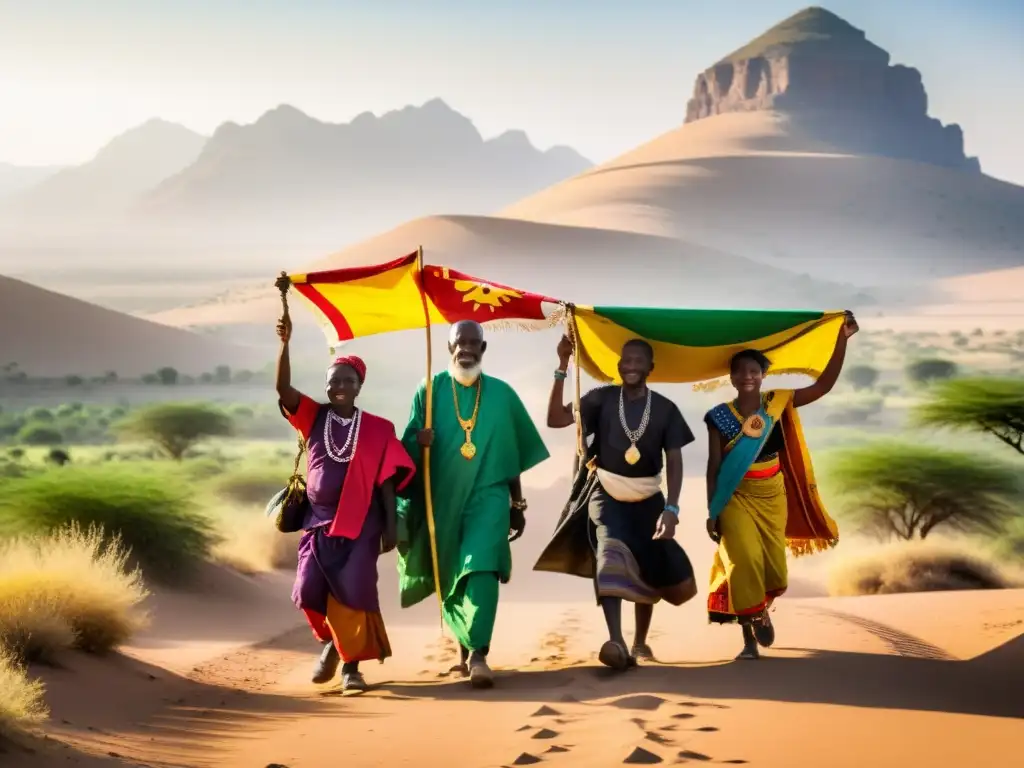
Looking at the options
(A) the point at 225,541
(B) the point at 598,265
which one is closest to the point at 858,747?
(A) the point at 225,541

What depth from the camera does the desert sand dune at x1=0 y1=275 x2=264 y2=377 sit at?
218 feet

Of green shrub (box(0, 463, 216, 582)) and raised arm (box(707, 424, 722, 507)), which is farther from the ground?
raised arm (box(707, 424, 722, 507))

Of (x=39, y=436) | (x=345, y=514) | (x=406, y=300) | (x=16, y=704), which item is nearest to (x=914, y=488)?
(x=406, y=300)

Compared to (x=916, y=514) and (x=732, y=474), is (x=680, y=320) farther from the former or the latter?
(x=916, y=514)

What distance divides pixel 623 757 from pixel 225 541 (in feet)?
33.9

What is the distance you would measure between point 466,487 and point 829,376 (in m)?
2.52

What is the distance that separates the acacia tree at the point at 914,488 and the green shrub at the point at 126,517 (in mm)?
10811

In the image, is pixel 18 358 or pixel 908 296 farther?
pixel 908 296

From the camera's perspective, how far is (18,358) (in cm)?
6538

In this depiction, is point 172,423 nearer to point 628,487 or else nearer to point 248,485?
point 248,485

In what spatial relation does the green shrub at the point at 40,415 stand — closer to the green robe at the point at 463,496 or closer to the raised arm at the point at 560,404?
the green robe at the point at 463,496

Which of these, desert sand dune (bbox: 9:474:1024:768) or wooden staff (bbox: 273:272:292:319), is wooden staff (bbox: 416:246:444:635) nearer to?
desert sand dune (bbox: 9:474:1024:768)

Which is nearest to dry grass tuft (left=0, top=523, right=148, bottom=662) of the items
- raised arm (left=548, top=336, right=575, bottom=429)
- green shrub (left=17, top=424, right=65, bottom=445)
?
raised arm (left=548, top=336, right=575, bottom=429)

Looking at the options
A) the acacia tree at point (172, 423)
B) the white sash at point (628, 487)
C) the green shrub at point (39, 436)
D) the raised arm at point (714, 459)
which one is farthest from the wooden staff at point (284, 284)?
the green shrub at point (39, 436)
